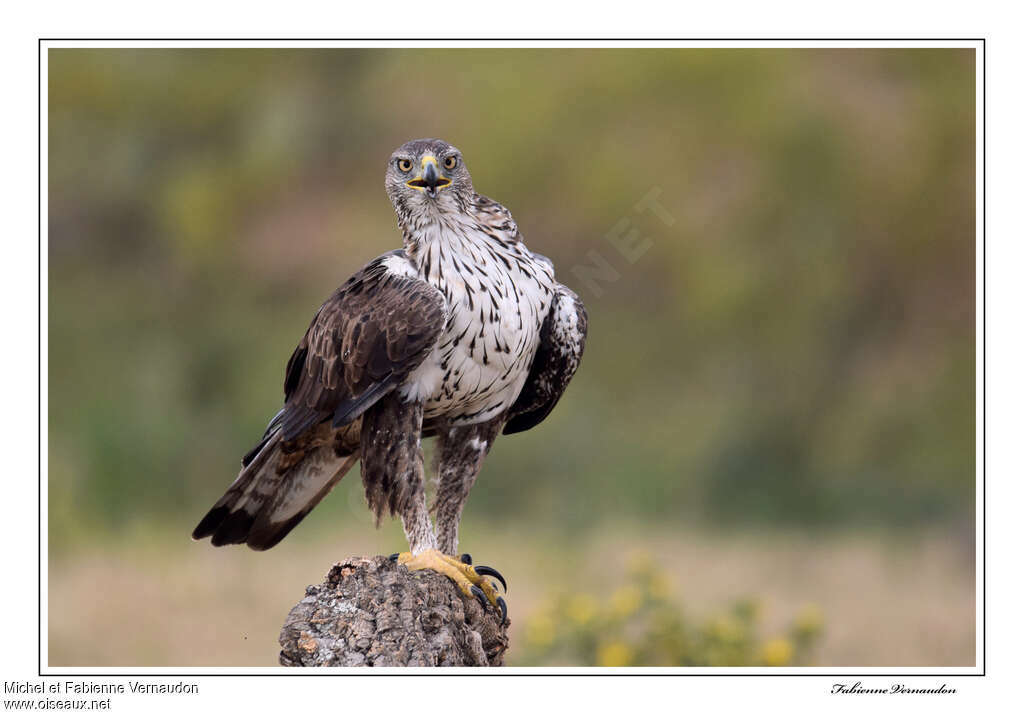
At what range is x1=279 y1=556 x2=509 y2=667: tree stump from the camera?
3824mm

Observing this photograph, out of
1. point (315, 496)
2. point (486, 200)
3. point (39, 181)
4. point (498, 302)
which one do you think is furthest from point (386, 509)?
point (39, 181)

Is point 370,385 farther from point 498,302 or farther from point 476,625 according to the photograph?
point 476,625

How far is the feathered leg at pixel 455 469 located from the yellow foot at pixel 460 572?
26cm

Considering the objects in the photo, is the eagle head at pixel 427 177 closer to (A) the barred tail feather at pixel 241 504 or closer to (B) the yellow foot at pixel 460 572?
(A) the barred tail feather at pixel 241 504

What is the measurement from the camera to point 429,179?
13.3ft

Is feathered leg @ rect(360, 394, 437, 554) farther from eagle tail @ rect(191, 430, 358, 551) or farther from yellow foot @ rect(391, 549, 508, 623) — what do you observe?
eagle tail @ rect(191, 430, 358, 551)

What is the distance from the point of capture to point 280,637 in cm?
383

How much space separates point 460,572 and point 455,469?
21.2 inches

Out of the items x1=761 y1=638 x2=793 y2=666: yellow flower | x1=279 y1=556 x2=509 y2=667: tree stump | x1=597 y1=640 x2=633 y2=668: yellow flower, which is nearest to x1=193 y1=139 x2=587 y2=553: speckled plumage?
x1=279 y1=556 x2=509 y2=667: tree stump

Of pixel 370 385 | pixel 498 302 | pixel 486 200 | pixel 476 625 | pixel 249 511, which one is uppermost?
pixel 486 200

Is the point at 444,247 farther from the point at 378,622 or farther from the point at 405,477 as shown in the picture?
the point at 378,622

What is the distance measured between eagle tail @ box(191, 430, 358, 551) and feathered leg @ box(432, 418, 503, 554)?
0.39m
